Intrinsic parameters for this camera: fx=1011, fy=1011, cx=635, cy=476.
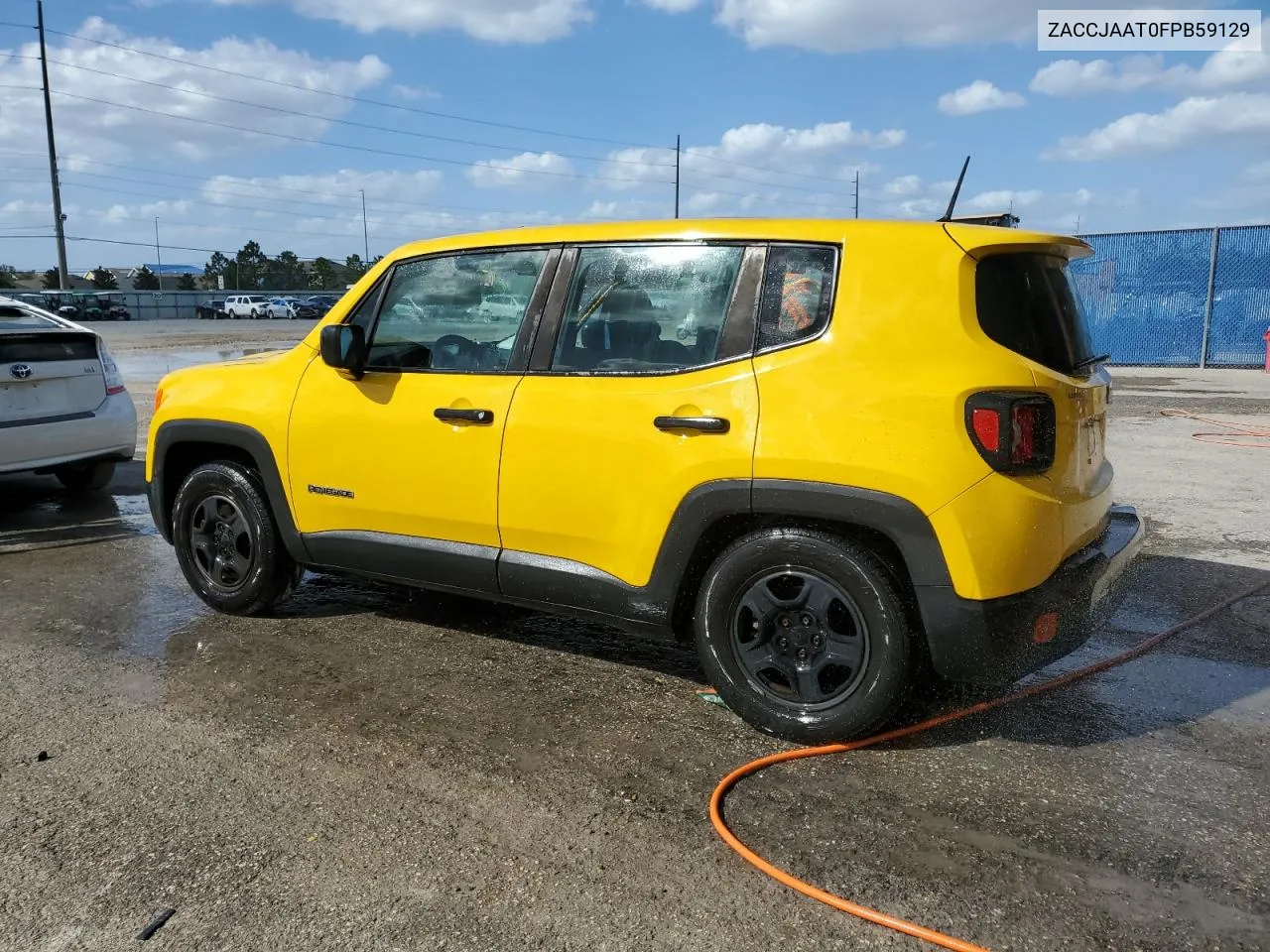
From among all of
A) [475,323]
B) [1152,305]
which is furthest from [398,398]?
[1152,305]

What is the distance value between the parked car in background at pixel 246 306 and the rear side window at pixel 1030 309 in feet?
204

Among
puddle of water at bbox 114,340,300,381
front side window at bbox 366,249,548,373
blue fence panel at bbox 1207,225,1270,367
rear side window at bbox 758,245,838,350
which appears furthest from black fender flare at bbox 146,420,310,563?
blue fence panel at bbox 1207,225,1270,367

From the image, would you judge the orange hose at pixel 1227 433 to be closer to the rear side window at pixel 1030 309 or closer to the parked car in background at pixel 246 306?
the rear side window at pixel 1030 309

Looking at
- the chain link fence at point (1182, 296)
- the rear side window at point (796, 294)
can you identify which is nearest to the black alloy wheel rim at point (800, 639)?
the rear side window at point (796, 294)

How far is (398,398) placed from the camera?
13.7ft

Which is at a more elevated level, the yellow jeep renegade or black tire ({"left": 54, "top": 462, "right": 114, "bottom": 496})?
the yellow jeep renegade

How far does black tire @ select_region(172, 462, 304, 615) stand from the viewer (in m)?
4.73

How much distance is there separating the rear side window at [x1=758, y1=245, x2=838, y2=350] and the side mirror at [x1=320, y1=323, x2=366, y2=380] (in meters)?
1.76

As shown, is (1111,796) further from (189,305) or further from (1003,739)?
(189,305)

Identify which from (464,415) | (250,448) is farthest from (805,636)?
(250,448)

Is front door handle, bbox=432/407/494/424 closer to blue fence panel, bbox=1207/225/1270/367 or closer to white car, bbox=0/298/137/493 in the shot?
white car, bbox=0/298/137/493

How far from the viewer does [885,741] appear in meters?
3.49

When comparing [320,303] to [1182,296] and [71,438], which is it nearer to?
[1182,296]

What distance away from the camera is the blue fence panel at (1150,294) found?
18.8m
